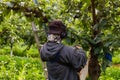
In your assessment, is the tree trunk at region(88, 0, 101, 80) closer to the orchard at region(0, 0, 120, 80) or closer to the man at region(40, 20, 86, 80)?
the orchard at region(0, 0, 120, 80)

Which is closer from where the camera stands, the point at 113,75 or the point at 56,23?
the point at 56,23

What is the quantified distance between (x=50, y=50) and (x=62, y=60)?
0.16 metres

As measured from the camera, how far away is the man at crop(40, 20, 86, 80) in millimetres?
3822

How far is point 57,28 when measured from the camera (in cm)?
382

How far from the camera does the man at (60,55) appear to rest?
3822 mm

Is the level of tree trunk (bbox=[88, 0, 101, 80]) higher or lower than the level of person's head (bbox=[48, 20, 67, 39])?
lower

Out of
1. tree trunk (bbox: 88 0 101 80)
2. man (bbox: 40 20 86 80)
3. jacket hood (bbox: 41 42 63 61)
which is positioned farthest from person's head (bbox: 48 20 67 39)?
tree trunk (bbox: 88 0 101 80)

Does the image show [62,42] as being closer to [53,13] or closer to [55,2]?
[53,13]

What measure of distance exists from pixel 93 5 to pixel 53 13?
43cm

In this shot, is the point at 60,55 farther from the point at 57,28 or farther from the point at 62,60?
the point at 57,28

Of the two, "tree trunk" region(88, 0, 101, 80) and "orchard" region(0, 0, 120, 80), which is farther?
"tree trunk" region(88, 0, 101, 80)

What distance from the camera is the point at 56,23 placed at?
3787mm

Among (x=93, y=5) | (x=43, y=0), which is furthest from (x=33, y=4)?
(x=93, y=5)

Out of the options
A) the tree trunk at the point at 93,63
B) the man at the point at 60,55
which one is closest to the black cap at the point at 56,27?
the man at the point at 60,55
